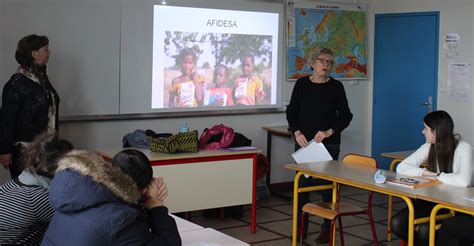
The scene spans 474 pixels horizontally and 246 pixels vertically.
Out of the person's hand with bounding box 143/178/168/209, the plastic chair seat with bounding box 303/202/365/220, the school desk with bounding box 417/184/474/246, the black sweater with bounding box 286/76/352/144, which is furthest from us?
the black sweater with bounding box 286/76/352/144

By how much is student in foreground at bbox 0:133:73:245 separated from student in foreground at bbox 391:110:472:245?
7.74ft

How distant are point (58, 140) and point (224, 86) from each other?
12.9 ft

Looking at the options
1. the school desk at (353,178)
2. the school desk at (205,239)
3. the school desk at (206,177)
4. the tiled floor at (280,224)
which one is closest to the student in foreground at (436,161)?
the school desk at (353,178)

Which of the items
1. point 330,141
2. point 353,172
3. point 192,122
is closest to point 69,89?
point 192,122

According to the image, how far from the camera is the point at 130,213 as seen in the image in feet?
7.79

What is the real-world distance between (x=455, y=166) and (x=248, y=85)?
311 cm

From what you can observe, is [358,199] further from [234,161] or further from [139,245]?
[139,245]

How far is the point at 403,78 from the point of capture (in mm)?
7691

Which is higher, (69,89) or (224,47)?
(224,47)

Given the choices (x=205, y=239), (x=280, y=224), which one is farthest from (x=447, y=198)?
(x=280, y=224)

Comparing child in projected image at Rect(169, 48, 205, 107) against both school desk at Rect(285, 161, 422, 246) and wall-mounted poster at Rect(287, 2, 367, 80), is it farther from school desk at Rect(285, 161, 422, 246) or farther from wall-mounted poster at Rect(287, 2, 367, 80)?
school desk at Rect(285, 161, 422, 246)

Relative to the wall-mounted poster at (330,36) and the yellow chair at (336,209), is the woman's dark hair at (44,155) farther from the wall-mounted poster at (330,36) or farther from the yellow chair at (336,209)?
the wall-mounted poster at (330,36)

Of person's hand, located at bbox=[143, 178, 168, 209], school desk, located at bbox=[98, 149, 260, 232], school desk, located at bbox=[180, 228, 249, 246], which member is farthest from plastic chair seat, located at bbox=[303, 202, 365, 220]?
person's hand, located at bbox=[143, 178, 168, 209]

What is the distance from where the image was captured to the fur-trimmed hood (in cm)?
238
